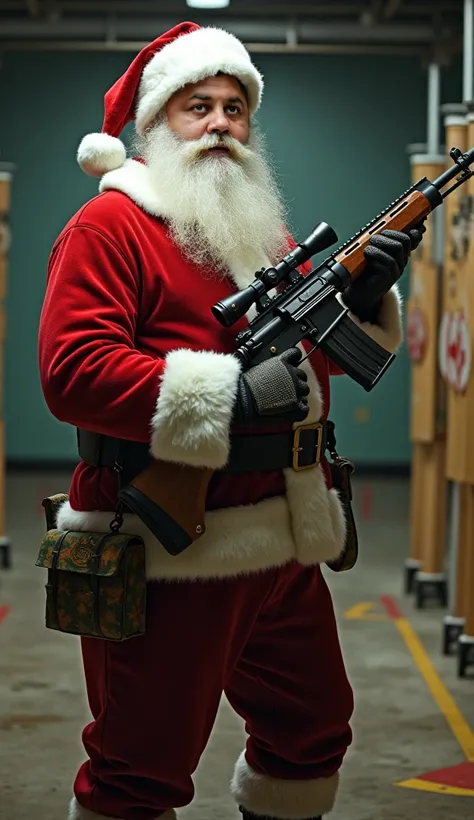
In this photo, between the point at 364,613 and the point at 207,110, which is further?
the point at 364,613

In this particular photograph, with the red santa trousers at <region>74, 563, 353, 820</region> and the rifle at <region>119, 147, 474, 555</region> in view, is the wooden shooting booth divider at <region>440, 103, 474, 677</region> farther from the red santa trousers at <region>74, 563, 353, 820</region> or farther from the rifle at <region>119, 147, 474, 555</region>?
the red santa trousers at <region>74, 563, 353, 820</region>

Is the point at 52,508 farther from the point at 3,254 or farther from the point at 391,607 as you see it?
the point at 3,254

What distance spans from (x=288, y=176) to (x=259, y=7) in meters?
2.60

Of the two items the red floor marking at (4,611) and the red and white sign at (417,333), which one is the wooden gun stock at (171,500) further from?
the red and white sign at (417,333)

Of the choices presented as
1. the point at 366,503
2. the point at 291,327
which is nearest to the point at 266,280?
the point at 291,327

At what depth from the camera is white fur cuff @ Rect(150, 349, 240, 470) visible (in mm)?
2029

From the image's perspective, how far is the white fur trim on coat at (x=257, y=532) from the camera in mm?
2115

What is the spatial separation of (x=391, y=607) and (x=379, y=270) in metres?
3.35

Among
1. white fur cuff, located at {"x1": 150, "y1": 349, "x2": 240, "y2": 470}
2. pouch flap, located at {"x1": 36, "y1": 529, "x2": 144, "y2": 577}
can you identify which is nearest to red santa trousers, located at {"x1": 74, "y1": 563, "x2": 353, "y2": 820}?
pouch flap, located at {"x1": 36, "y1": 529, "x2": 144, "y2": 577}

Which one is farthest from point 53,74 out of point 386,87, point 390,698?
point 390,698

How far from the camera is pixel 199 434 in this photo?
2.03 metres

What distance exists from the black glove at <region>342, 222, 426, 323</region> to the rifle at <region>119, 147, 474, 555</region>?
3 cm

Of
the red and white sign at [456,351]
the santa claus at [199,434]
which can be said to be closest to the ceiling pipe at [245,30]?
the red and white sign at [456,351]

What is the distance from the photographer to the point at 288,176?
9836 millimetres
